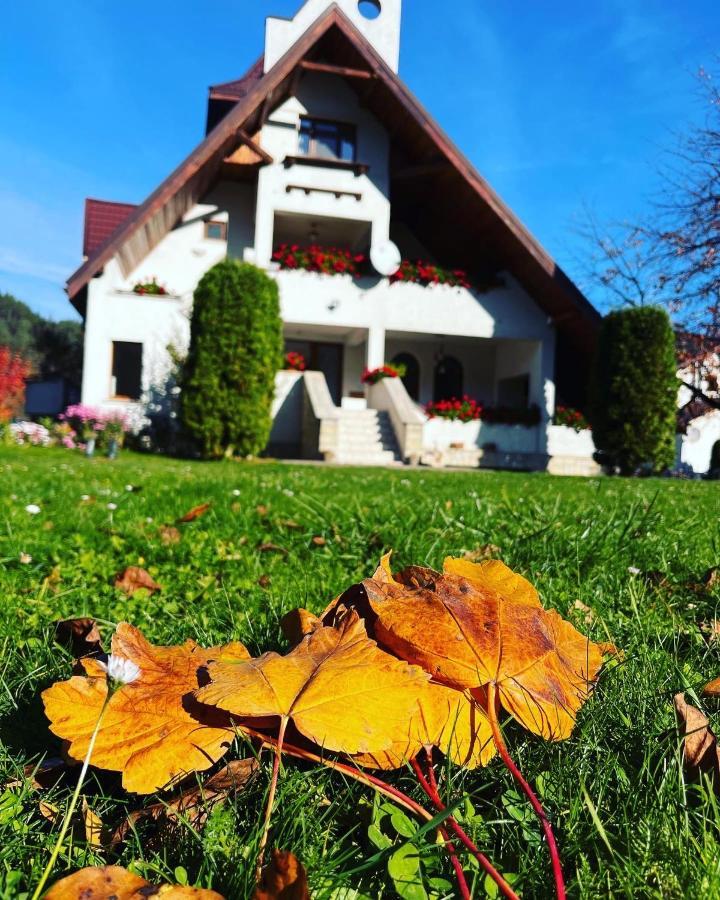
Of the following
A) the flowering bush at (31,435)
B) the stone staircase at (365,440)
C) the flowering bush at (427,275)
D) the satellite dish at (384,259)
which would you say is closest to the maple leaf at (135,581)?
the stone staircase at (365,440)

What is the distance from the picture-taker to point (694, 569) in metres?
2.61

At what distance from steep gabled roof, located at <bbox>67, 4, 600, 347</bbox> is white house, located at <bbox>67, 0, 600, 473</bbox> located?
0.05 m

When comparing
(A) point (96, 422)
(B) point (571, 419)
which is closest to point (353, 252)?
(B) point (571, 419)

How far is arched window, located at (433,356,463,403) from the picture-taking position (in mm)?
19891

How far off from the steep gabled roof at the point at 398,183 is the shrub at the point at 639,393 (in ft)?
6.10

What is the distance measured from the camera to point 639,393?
1410 centimetres

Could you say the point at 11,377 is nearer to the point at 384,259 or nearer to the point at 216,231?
the point at 216,231

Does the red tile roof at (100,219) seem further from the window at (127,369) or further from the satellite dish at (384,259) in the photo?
the satellite dish at (384,259)

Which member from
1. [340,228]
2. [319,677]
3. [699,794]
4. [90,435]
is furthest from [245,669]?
[340,228]

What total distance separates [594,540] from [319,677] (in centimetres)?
210

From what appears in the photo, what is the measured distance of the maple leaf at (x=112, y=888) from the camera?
72 cm

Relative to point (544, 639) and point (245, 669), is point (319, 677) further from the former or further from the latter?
point (544, 639)

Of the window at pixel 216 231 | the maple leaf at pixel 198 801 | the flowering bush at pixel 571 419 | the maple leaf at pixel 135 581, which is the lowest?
the maple leaf at pixel 135 581

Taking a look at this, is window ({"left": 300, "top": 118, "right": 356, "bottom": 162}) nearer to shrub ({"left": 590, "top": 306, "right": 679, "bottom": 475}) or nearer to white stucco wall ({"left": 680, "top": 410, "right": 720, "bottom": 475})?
shrub ({"left": 590, "top": 306, "right": 679, "bottom": 475})
